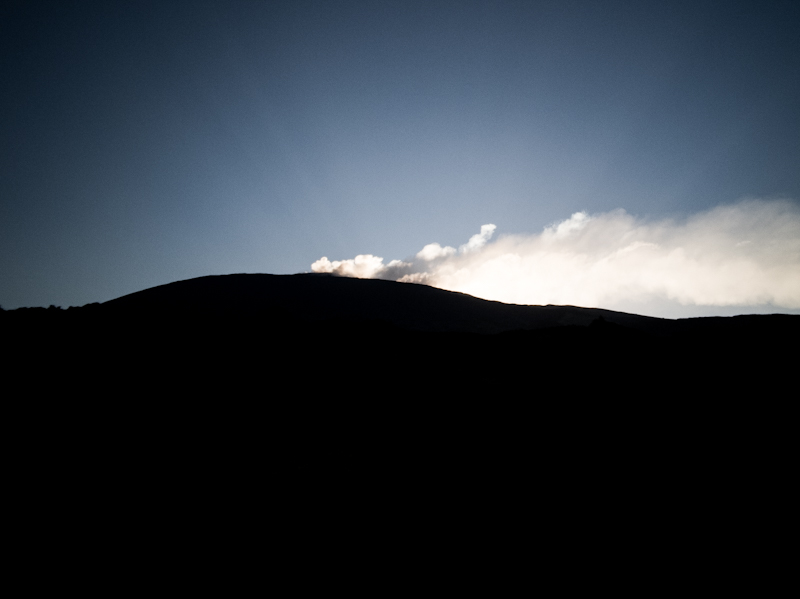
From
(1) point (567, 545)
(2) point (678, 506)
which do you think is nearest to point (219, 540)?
(1) point (567, 545)

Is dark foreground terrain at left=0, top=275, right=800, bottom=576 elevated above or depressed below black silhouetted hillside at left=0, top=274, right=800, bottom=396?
below

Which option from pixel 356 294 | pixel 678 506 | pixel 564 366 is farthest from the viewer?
pixel 356 294

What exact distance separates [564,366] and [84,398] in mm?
12940

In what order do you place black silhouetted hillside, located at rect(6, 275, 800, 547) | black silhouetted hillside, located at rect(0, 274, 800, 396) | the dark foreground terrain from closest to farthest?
the dark foreground terrain → black silhouetted hillside, located at rect(6, 275, 800, 547) → black silhouetted hillside, located at rect(0, 274, 800, 396)

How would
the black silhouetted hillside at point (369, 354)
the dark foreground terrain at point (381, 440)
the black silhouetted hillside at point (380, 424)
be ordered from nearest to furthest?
1. the dark foreground terrain at point (381, 440)
2. the black silhouetted hillside at point (380, 424)
3. the black silhouetted hillside at point (369, 354)

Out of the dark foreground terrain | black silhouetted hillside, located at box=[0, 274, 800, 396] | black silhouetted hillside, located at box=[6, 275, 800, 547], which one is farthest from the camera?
black silhouetted hillside, located at box=[0, 274, 800, 396]

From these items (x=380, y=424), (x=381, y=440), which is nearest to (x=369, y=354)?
(x=380, y=424)

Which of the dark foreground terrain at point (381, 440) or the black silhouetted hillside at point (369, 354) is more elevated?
the black silhouetted hillside at point (369, 354)

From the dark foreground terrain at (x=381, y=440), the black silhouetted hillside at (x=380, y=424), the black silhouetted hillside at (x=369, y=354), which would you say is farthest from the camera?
the black silhouetted hillside at (x=369, y=354)

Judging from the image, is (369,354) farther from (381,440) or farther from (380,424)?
(381,440)

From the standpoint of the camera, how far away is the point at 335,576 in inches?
161

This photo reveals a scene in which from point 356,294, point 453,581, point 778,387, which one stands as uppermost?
point 356,294

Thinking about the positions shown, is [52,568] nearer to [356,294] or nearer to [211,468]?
[211,468]

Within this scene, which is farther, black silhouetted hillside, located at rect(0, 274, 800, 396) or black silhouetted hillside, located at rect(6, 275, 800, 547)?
black silhouetted hillside, located at rect(0, 274, 800, 396)
